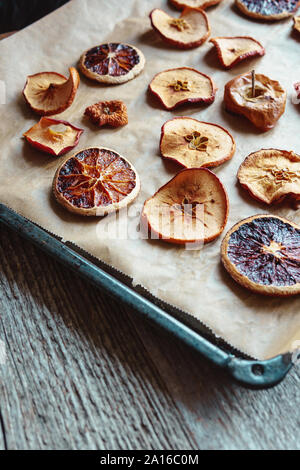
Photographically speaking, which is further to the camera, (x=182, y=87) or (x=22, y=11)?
(x=22, y=11)

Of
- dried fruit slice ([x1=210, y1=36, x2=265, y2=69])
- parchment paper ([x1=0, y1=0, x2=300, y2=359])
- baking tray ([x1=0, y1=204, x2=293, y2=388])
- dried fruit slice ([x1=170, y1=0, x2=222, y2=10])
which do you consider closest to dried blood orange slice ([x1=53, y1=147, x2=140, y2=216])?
parchment paper ([x1=0, y1=0, x2=300, y2=359])

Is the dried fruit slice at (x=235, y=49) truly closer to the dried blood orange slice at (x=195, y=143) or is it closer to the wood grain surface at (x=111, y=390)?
the dried blood orange slice at (x=195, y=143)

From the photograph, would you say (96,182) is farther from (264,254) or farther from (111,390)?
(111,390)

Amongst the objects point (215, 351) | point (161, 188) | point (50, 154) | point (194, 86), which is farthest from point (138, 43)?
point (215, 351)

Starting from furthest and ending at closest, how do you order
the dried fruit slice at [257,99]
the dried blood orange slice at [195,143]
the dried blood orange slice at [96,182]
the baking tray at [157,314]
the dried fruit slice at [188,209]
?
the dried fruit slice at [257,99], the dried blood orange slice at [195,143], the dried blood orange slice at [96,182], the dried fruit slice at [188,209], the baking tray at [157,314]

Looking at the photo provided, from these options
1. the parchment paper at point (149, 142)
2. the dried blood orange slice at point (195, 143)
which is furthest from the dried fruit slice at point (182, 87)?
the dried blood orange slice at point (195, 143)

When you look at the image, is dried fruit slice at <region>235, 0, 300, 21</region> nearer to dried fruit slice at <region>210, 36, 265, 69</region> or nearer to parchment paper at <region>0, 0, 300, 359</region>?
parchment paper at <region>0, 0, 300, 359</region>

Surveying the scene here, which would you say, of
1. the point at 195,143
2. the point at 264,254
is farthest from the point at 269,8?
the point at 264,254
